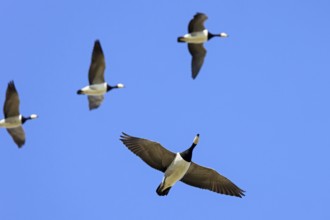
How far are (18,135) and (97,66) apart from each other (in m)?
3.20

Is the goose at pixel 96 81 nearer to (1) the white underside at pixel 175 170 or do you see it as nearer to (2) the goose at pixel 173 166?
(2) the goose at pixel 173 166

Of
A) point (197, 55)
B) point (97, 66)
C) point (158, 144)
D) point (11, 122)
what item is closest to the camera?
point (158, 144)

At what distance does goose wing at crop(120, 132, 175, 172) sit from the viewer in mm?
37250

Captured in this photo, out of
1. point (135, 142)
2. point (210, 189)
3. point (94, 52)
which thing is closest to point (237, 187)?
point (210, 189)

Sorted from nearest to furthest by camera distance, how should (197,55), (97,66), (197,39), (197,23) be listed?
(97,66)
(197,23)
(197,39)
(197,55)

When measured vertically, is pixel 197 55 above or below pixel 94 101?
above

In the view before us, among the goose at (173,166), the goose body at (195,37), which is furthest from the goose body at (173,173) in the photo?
the goose body at (195,37)

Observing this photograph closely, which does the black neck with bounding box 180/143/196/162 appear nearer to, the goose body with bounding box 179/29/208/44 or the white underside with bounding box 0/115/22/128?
the goose body with bounding box 179/29/208/44

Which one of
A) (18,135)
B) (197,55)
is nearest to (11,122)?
(18,135)

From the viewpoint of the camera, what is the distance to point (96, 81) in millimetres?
37594

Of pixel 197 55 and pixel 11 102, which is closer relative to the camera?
pixel 11 102

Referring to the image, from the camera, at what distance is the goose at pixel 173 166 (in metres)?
37.3

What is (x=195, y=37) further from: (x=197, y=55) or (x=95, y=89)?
(x=95, y=89)

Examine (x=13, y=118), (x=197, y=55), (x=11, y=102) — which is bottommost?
(x=13, y=118)
